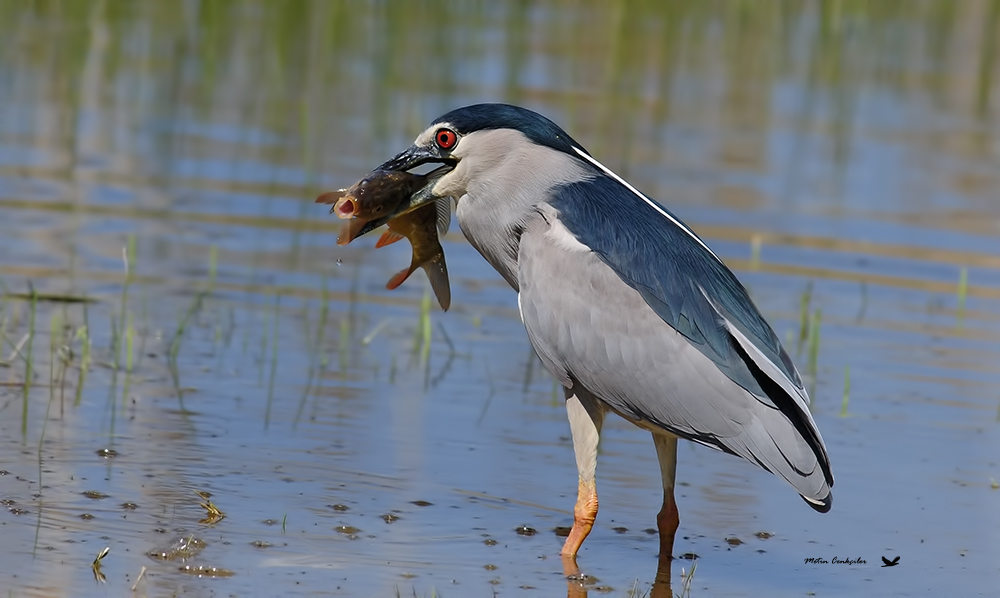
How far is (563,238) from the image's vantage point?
231 inches

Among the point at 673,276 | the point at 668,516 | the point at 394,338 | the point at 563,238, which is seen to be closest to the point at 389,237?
the point at 563,238

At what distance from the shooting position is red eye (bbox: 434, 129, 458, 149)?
614cm

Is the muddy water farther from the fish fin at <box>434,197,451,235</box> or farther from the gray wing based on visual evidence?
the fish fin at <box>434,197,451,235</box>

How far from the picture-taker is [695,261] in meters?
5.89

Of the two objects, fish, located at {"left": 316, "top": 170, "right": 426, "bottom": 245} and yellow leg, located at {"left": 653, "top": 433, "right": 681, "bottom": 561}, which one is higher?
fish, located at {"left": 316, "top": 170, "right": 426, "bottom": 245}

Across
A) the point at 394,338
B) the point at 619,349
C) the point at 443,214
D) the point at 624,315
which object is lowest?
the point at 394,338

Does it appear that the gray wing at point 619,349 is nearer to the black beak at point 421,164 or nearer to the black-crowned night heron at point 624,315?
the black-crowned night heron at point 624,315

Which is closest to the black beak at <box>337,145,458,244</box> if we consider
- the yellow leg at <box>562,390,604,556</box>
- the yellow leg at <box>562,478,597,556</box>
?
the yellow leg at <box>562,390,604,556</box>

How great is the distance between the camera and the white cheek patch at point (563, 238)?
5.83 m

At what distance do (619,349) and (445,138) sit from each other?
3.38 feet

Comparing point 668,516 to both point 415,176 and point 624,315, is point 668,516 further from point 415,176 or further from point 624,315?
point 415,176

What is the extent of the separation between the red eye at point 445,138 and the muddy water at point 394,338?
51.7 inches

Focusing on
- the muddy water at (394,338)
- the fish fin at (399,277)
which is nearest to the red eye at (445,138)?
the fish fin at (399,277)

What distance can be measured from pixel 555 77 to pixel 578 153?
1099 centimetres
